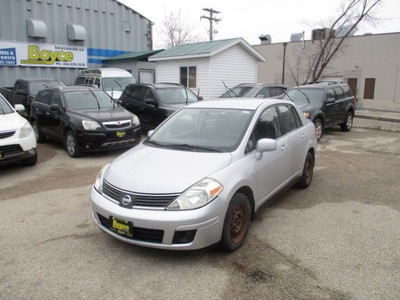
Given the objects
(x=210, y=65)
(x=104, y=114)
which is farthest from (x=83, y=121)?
(x=210, y=65)

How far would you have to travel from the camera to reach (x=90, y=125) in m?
7.93

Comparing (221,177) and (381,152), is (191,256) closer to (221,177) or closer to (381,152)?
(221,177)

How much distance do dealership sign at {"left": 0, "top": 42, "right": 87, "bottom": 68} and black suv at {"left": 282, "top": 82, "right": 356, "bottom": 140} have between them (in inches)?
554

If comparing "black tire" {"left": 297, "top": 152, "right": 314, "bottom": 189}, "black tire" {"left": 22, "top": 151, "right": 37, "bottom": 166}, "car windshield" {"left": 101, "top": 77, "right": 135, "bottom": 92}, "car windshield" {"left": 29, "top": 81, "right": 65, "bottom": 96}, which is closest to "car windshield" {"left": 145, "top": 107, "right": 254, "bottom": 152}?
"black tire" {"left": 297, "top": 152, "right": 314, "bottom": 189}

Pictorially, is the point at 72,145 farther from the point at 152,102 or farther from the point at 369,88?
the point at 369,88

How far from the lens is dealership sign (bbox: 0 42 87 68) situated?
714 inches

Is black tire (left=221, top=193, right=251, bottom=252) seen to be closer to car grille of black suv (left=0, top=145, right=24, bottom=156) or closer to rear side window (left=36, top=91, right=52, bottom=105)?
car grille of black suv (left=0, top=145, right=24, bottom=156)

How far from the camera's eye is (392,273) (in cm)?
328

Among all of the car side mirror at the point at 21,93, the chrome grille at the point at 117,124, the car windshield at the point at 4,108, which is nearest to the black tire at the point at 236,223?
the chrome grille at the point at 117,124

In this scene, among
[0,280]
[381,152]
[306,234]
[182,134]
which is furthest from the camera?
[381,152]

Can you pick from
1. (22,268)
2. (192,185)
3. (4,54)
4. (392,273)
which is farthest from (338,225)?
(4,54)

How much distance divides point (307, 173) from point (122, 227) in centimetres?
348

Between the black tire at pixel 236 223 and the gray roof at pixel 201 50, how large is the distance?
13547 millimetres

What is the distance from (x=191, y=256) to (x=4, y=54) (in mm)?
18499
